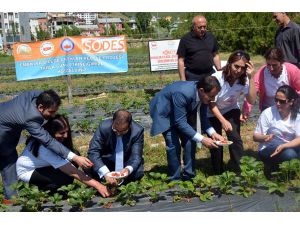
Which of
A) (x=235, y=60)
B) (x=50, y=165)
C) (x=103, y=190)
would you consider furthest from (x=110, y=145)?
(x=235, y=60)

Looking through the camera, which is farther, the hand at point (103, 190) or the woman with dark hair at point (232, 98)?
the woman with dark hair at point (232, 98)

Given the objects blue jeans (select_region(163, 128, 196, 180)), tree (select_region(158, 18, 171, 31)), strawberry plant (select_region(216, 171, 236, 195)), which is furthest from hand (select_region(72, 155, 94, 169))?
tree (select_region(158, 18, 171, 31))

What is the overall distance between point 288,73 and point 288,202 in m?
1.55

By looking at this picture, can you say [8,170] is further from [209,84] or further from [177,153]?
[209,84]

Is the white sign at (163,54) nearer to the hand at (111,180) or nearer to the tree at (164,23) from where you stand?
the hand at (111,180)

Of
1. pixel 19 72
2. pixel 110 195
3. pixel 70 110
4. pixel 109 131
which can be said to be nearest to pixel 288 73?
pixel 109 131

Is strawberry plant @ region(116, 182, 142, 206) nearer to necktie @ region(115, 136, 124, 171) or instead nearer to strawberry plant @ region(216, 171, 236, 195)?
necktie @ region(115, 136, 124, 171)

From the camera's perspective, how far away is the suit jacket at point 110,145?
12.9 ft

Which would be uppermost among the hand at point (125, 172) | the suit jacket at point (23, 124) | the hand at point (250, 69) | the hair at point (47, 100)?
the hand at point (250, 69)

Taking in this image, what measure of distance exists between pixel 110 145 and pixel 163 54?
26.9 feet

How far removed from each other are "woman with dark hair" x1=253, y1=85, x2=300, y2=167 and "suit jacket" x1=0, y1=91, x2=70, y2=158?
6.86 feet

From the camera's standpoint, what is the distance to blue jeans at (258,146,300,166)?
4.11 m

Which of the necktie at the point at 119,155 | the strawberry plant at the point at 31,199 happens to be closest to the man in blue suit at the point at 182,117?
the necktie at the point at 119,155

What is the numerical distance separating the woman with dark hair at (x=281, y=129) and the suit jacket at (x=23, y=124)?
6.86ft
